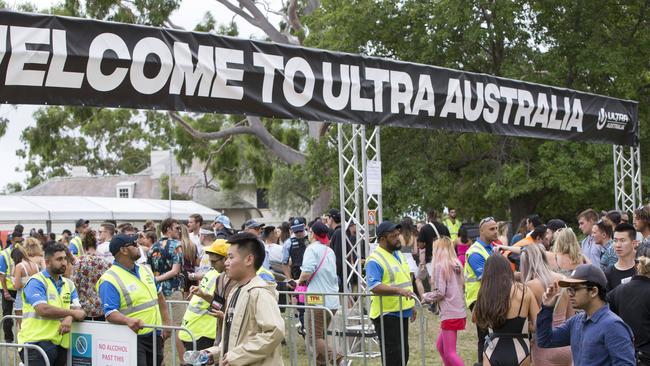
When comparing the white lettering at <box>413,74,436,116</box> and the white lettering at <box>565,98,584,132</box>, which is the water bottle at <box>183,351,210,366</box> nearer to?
the white lettering at <box>413,74,436,116</box>

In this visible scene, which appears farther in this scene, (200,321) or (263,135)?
(263,135)

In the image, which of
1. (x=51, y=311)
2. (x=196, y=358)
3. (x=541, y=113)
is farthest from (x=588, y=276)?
(x=541, y=113)

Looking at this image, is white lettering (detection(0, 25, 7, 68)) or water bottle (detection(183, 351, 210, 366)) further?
white lettering (detection(0, 25, 7, 68))

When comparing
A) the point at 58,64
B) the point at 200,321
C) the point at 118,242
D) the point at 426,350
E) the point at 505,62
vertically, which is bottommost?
the point at 426,350

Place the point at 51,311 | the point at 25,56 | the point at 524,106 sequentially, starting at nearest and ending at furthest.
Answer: the point at 51,311
the point at 25,56
the point at 524,106

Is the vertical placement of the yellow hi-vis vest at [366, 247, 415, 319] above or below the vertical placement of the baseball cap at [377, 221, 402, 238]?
below

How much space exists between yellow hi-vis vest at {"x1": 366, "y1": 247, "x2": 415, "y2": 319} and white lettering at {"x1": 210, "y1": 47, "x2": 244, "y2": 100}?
91.8 inches

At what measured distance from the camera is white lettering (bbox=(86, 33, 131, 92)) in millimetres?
8633

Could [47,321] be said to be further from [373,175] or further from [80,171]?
[80,171]

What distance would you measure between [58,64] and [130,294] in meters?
2.37

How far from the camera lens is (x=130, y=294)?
24.8ft

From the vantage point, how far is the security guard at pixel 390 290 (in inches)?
353

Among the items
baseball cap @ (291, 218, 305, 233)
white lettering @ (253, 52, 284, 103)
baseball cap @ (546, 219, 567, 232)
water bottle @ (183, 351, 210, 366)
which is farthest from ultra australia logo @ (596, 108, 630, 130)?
water bottle @ (183, 351, 210, 366)

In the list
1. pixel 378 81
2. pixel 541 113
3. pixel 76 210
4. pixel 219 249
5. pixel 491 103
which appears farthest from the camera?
pixel 76 210
